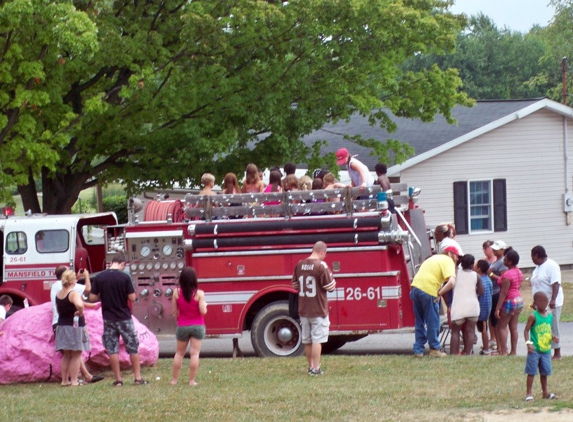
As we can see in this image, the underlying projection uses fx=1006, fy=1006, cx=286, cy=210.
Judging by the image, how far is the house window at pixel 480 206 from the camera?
88.6 feet

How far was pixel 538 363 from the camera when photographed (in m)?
10.1

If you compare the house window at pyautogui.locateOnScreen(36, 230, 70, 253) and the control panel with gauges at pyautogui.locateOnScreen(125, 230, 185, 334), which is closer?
the control panel with gauges at pyautogui.locateOnScreen(125, 230, 185, 334)

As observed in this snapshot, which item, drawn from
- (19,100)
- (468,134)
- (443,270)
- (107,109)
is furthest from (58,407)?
(468,134)

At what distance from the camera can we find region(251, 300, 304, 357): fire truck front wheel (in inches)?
563

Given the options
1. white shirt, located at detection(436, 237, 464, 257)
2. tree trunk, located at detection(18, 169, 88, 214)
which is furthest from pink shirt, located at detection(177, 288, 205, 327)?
tree trunk, located at detection(18, 169, 88, 214)

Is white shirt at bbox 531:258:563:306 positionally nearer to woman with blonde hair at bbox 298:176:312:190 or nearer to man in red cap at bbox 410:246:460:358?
man in red cap at bbox 410:246:460:358

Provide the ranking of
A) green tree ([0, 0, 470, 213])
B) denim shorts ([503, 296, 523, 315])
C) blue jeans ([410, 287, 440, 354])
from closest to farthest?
blue jeans ([410, 287, 440, 354]), denim shorts ([503, 296, 523, 315]), green tree ([0, 0, 470, 213])

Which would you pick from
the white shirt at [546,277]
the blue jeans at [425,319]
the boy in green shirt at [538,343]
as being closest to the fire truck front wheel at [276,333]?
the blue jeans at [425,319]

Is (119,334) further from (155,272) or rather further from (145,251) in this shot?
(145,251)

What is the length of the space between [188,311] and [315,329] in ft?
5.23

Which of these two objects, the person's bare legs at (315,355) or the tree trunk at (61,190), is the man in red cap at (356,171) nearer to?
the person's bare legs at (315,355)

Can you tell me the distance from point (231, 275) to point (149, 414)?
14.4 ft

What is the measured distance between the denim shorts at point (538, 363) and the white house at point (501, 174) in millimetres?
15937

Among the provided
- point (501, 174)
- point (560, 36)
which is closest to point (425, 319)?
point (501, 174)
